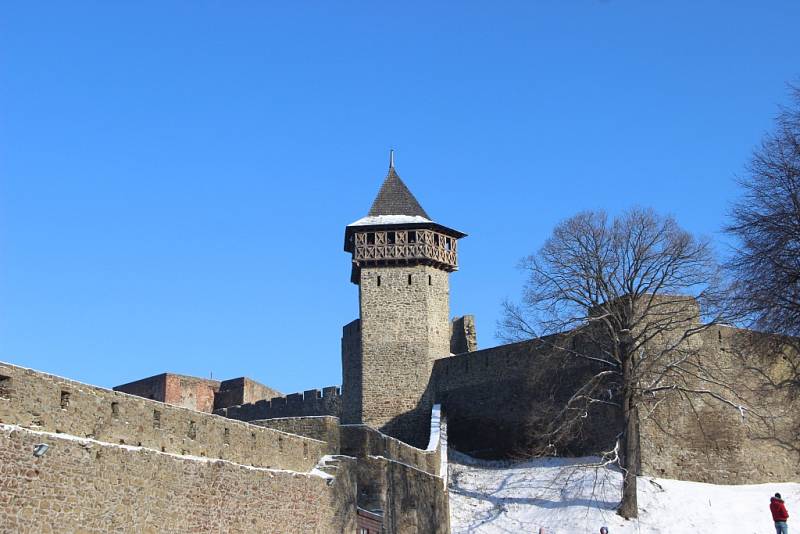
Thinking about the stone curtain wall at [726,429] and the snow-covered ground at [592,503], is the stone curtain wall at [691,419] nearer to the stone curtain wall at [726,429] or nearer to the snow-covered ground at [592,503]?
the stone curtain wall at [726,429]

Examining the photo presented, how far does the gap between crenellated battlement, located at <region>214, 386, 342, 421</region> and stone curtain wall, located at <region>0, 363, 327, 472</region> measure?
16.2 metres

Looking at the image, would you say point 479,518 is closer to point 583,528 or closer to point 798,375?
point 583,528

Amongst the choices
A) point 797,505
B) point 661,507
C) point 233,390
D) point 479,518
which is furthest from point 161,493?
point 233,390

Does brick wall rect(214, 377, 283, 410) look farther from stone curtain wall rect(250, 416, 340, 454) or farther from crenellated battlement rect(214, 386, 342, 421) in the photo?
stone curtain wall rect(250, 416, 340, 454)

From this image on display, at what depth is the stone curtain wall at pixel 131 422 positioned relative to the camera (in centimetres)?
1233

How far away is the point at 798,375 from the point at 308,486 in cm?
826

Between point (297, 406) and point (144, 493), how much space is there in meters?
23.1

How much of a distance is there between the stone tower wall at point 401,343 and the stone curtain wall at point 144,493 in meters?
13.4

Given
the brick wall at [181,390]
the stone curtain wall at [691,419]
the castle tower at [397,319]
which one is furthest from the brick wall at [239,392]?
the stone curtain wall at [691,419]

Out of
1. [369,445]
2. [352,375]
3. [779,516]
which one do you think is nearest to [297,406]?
[352,375]

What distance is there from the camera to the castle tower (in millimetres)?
32688

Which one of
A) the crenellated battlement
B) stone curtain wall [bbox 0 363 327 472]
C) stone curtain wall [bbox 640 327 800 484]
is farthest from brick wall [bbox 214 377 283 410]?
stone curtain wall [bbox 0 363 327 472]

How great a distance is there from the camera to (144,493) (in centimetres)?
1368

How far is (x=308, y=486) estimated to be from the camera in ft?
59.5
